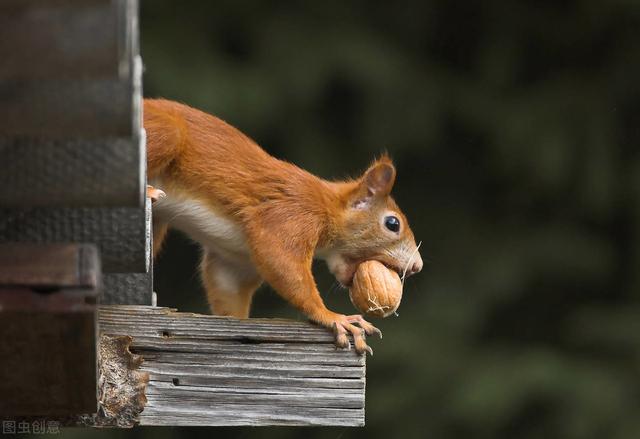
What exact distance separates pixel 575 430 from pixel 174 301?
129 cm

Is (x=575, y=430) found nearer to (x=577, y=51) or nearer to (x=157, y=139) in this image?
(x=577, y=51)

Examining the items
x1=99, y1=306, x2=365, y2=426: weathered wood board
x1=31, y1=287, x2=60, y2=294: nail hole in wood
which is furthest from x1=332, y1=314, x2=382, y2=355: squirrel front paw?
x1=31, y1=287, x2=60, y2=294: nail hole in wood

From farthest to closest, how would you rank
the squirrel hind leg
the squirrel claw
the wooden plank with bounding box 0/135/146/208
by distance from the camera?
the squirrel hind leg
the squirrel claw
the wooden plank with bounding box 0/135/146/208

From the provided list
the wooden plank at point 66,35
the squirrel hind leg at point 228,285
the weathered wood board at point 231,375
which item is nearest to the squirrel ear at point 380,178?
the squirrel hind leg at point 228,285

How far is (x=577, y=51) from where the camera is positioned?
4.04 m

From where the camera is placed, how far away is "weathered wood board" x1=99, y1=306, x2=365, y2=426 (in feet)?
6.12

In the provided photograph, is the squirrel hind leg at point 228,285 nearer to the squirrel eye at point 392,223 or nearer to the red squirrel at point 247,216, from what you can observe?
the red squirrel at point 247,216

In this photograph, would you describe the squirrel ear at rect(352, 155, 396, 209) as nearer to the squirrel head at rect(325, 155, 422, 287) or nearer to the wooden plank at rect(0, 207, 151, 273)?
the squirrel head at rect(325, 155, 422, 287)

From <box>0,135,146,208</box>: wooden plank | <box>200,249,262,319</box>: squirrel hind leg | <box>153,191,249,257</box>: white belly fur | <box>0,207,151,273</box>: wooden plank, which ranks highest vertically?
<box>0,135,146,208</box>: wooden plank

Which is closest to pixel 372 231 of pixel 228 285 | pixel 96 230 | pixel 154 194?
pixel 228 285

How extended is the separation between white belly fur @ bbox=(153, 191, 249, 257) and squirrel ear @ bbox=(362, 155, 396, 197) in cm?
38

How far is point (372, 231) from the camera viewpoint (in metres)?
2.64

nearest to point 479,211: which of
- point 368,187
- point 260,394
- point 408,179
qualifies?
point 408,179

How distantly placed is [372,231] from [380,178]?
116 millimetres
